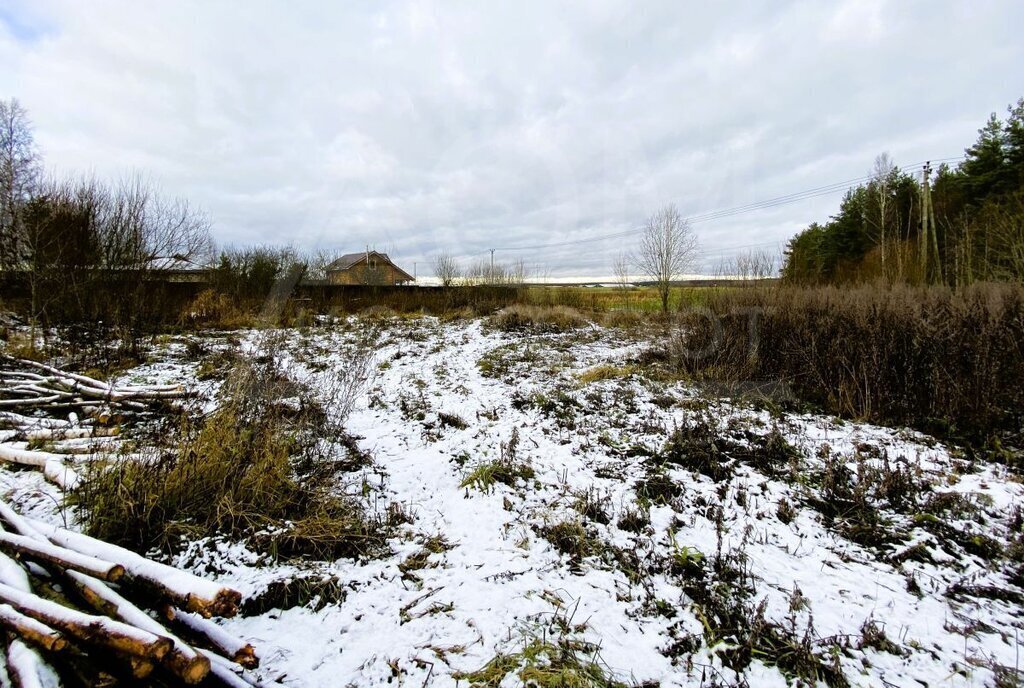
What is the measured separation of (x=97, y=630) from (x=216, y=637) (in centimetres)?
40

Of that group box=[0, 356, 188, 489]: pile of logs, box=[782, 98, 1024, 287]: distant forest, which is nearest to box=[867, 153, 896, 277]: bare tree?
box=[782, 98, 1024, 287]: distant forest

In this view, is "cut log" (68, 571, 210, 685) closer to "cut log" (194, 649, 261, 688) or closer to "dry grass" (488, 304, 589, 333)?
"cut log" (194, 649, 261, 688)

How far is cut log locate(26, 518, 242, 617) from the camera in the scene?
5.66 ft

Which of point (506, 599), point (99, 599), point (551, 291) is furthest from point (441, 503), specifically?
point (551, 291)

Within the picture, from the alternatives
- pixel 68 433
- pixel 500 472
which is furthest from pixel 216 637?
pixel 68 433

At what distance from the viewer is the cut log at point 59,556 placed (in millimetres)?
1764

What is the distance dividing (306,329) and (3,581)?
1129 cm

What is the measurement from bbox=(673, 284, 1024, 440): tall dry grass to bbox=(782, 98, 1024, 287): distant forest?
3715 mm

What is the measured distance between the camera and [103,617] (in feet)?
5.05

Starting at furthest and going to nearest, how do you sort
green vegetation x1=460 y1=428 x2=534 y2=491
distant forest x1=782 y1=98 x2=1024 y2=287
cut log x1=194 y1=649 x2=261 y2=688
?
1. distant forest x1=782 y1=98 x2=1024 y2=287
2. green vegetation x1=460 y1=428 x2=534 y2=491
3. cut log x1=194 y1=649 x2=261 y2=688

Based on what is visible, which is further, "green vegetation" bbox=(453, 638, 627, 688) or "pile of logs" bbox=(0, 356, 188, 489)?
"pile of logs" bbox=(0, 356, 188, 489)

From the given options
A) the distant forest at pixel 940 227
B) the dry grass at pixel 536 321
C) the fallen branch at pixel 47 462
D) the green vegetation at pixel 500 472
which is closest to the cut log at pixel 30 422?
the fallen branch at pixel 47 462

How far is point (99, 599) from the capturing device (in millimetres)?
1688

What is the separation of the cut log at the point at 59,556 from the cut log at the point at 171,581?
0.06 metres
